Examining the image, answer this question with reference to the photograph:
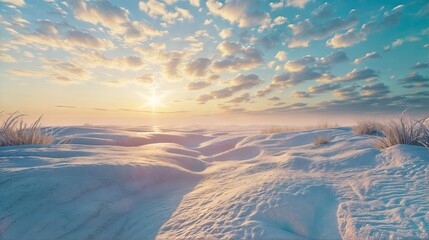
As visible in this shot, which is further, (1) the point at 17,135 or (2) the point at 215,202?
(1) the point at 17,135

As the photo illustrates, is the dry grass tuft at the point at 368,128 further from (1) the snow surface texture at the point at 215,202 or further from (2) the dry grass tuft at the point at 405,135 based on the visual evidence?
(1) the snow surface texture at the point at 215,202

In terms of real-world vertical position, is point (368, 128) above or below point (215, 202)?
above

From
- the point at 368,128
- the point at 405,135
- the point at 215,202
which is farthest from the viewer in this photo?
the point at 368,128

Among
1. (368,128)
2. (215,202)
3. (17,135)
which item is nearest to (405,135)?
(215,202)

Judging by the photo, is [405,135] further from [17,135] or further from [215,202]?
[17,135]

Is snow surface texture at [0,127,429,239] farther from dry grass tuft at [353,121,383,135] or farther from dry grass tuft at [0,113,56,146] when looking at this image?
dry grass tuft at [353,121,383,135]

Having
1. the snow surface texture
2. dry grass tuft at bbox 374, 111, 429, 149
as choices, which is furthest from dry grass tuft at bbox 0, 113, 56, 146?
dry grass tuft at bbox 374, 111, 429, 149

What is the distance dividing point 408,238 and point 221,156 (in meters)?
4.00

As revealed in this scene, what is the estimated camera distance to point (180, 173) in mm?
3027

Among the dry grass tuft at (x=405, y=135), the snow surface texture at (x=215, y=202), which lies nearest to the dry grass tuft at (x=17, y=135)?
the snow surface texture at (x=215, y=202)

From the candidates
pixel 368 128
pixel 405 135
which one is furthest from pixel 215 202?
pixel 368 128

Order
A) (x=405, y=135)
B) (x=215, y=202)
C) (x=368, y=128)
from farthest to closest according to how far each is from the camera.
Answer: (x=368, y=128) → (x=405, y=135) → (x=215, y=202)

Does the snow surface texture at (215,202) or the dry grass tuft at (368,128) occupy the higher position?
the dry grass tuft at (368,128)

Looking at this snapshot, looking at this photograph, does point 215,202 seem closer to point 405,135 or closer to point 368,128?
point 405,135
